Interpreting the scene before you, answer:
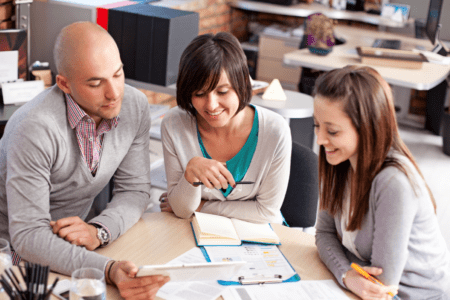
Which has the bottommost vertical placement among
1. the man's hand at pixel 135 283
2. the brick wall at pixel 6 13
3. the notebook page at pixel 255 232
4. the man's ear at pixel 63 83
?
the notebook page at pixel 255 232

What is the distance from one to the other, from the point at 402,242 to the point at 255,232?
1.50 feet

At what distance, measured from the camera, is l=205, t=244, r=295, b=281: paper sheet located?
133cm

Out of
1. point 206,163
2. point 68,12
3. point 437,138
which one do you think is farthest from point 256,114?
point 437,138

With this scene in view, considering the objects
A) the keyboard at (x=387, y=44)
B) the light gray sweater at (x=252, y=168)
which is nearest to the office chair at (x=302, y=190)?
the light gray sweater at (x=252, y=168)

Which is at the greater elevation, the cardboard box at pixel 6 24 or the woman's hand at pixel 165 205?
the cardboard box at pixel 6 24

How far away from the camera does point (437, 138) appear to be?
14.8 feet

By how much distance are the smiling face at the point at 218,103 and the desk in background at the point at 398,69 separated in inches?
74.7

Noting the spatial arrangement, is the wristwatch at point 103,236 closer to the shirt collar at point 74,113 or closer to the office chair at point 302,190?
the shirt collar at point 74,113

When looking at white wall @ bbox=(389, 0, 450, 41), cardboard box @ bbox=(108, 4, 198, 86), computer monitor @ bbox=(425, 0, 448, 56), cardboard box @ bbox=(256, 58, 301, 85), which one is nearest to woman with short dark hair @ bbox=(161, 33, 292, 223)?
cardboard box @ bbox=(108, 4, 198, 86)

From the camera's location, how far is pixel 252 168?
1719mm

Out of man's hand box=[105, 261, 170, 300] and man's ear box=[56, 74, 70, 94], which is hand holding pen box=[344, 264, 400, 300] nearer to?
man's hand box=[105, 261, 170, 300]

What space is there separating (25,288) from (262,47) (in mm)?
4476

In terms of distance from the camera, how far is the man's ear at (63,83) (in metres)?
1.46

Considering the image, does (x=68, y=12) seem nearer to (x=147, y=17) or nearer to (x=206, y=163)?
(x=147, y=17)
